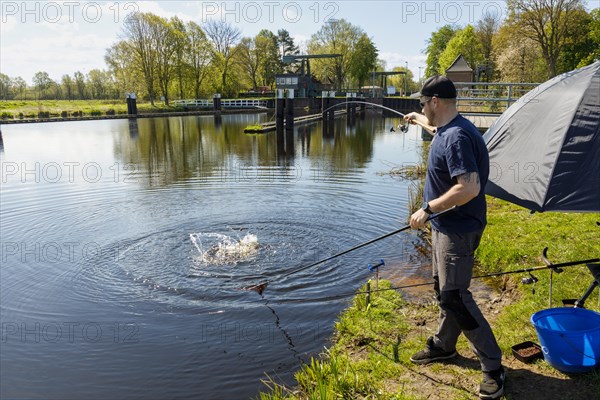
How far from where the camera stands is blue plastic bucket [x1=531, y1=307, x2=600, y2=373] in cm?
333

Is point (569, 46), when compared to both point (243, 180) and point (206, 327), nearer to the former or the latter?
point (243, 180)

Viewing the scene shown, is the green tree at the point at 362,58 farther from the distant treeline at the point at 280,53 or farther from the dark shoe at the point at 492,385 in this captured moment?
the dark shoe at the point at 492,385

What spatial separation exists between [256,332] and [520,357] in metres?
2.96

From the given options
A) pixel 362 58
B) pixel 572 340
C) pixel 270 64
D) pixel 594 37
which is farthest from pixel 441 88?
pixel 270 64

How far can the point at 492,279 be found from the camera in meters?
6.28

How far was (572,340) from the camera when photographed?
131 inches

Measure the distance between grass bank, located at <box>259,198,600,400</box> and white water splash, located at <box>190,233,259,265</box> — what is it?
2621 mm

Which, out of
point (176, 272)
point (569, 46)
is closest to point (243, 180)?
point (176, 272)

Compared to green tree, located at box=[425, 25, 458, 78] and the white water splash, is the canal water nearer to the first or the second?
the white water splash

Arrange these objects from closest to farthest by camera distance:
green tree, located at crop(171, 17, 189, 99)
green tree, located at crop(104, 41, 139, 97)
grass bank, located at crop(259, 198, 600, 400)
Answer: grass bank, located at crop(259, 198, 600, 400)
green tree, located at crop(104, 41, 139, 97)
green tree, located at crop(171, 17, 189, 99)

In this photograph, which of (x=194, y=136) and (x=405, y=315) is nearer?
(x=405, y=315)

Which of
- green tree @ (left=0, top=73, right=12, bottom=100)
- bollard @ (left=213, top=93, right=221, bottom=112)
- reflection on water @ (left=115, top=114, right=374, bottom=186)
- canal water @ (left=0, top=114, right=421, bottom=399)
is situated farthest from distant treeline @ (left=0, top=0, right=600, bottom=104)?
canal water @ (left=0, top=114, right=421, bottom=399)

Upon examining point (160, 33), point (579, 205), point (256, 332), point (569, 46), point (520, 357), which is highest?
point (160, 33)

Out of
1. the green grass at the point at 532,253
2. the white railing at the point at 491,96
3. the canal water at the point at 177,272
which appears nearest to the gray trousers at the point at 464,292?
the green grass at the point at 532,253
